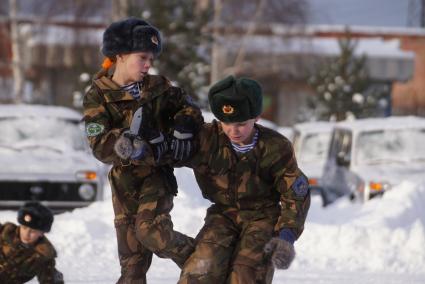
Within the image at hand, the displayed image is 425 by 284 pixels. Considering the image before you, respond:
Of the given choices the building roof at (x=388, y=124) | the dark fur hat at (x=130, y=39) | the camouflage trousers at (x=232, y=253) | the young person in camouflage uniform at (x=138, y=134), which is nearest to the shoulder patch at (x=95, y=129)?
the young person in camouflage uniform at (x=138, y=134)

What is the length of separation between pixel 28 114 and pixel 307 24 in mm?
26971

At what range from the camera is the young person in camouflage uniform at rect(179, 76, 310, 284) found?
202 inches

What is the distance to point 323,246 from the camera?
10.0 meters

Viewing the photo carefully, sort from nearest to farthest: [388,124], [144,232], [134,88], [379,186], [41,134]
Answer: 1. [144,232]
2. [134,88]
3. [41,134]
4. [379,186]
5. [388,124]

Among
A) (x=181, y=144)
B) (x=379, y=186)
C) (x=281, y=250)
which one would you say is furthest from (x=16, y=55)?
(x=281, y=250)

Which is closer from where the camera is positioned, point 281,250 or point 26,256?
point 281,250

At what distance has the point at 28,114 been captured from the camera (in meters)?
13.1

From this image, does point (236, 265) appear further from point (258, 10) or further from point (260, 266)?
point (258, 10)

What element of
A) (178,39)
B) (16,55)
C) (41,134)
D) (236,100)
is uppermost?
(236,100)

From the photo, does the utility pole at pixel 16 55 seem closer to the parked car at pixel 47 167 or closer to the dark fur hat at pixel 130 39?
the parked car at pixel 47 167

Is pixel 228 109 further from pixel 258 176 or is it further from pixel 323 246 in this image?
pixel 323 246

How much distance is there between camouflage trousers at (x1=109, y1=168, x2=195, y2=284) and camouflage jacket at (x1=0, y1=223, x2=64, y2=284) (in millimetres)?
1130

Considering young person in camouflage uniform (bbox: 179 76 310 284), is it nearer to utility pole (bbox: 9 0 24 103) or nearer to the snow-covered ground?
the snow-covered ground

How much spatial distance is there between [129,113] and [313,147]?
43.6 feet
